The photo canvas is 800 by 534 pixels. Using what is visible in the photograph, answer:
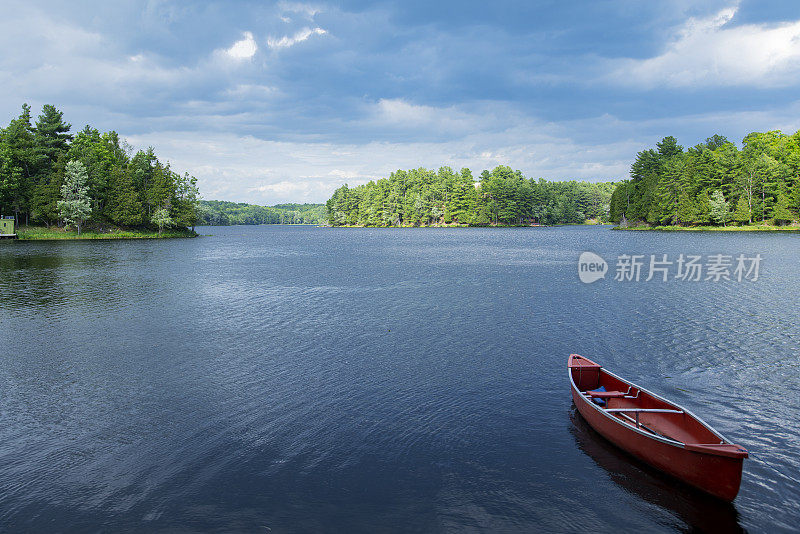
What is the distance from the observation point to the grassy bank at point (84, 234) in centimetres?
9594

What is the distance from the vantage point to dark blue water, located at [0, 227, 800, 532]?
9992mm

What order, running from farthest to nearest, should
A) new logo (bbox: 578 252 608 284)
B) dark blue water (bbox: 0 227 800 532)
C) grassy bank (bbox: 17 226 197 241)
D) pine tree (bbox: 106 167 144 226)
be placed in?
pine tree (bbox: 106 167 144 226) → grassy bank (bbox: 17 226 197 241) → new logo (bbox: 578 252 608 284) → dark blue water (bbox: 0 227 800 532)

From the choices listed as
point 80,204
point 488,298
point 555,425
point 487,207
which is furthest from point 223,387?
point 487,207

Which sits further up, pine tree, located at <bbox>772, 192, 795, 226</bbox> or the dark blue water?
pine tree, located at <bbox>772, 192, 795, 226</bbox>

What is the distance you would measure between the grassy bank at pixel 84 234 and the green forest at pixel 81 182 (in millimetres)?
1419

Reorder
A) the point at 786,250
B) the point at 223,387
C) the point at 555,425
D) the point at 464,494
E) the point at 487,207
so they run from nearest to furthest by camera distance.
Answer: the point at 464,494 → the point at 555,425 → the point at 223,387 → the point at 786,250 → the point at 487,207

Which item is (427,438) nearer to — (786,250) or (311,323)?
(311,323)

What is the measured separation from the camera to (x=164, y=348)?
21.6m

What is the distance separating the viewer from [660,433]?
12.4m

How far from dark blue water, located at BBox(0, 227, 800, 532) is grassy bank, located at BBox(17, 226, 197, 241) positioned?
80.0 m

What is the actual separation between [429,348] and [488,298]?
13658 millimetres

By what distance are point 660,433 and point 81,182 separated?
4319 inches

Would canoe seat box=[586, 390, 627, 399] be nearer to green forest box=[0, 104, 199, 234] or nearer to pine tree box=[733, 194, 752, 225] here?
green forest box=[0, 104, 199, 234]

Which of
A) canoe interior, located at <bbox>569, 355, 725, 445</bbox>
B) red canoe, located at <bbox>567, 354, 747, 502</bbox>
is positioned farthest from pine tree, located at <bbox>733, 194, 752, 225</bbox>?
red canoe, located at <bbox>567, 354, 747, 502</bbox>
